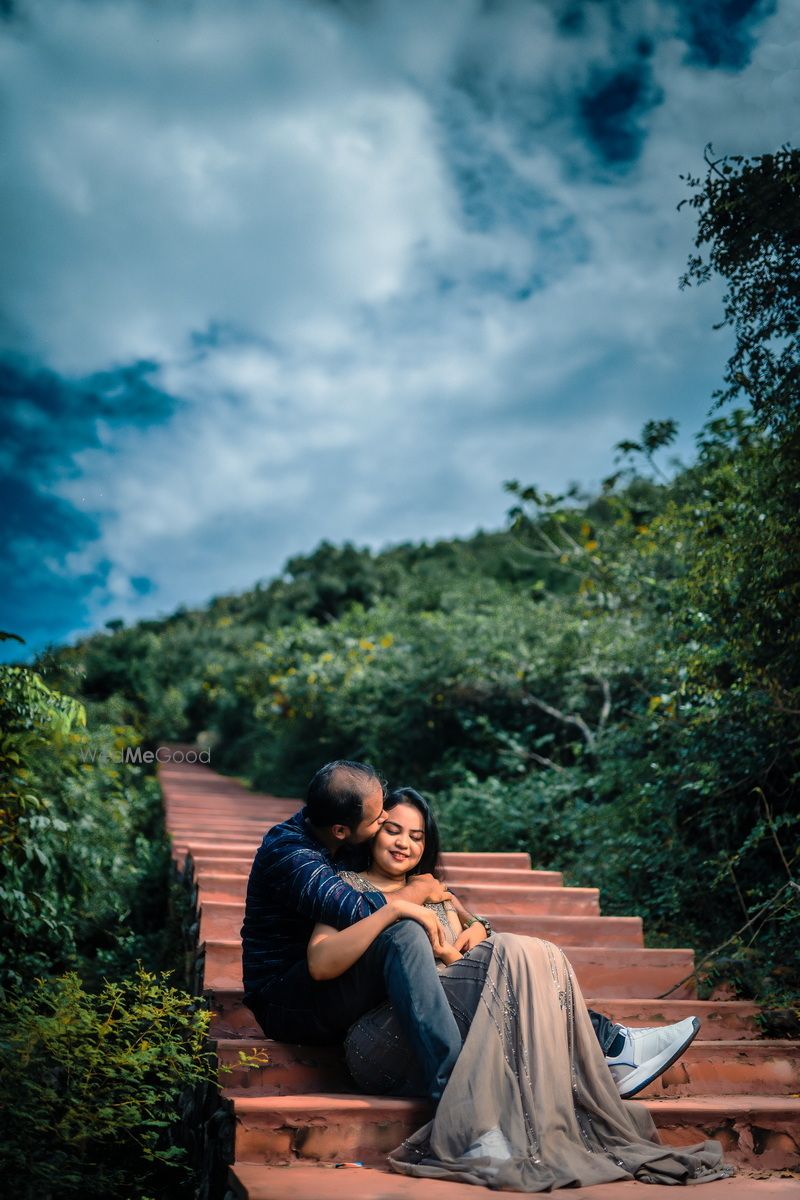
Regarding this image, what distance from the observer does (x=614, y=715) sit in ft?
24.3

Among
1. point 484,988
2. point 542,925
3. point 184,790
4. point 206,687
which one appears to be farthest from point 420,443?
point 484,988

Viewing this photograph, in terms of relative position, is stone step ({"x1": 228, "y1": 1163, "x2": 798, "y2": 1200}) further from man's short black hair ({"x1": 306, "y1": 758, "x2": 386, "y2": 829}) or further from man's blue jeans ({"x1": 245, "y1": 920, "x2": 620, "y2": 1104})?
man's short black hair ({"x1": 306, "y1": 758, "x2": 386, "y2": 829})

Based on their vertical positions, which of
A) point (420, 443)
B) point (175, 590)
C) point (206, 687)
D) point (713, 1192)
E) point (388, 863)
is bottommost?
point (713, 1192)

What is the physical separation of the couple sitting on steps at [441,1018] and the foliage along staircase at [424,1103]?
0.30 feet

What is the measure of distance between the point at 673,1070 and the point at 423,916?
1.14 metres

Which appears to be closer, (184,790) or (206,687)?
(184,790)

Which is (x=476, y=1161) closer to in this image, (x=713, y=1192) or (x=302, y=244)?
(x=713, y=1192)

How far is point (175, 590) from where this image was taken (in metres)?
22.8

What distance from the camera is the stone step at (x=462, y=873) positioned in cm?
427

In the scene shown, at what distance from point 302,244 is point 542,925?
5.22m

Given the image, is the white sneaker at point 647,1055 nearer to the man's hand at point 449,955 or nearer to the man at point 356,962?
the man at point 356,962

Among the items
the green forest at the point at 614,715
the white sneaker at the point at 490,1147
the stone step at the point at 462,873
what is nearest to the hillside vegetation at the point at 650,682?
the green forest at the point at 614,715

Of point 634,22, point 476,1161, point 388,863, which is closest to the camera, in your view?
point 476,1161

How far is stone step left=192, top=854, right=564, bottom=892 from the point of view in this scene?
14.0ft
